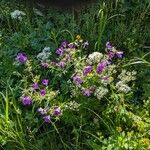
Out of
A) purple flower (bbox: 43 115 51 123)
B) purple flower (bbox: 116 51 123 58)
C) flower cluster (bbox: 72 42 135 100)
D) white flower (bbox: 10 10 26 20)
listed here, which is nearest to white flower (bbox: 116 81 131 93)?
flower cluster (bbox: 72 42 135 100)

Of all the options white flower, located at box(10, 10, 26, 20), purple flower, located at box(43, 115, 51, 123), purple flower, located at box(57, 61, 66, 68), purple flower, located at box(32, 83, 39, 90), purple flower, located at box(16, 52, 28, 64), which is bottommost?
purple flower, located at box(43, 115, 51, 123)

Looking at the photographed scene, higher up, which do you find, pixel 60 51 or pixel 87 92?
pixel 60 51

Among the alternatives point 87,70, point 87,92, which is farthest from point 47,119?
point 87,70

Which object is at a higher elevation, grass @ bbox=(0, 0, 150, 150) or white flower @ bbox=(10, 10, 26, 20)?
white flower @ bbox=(10, 10, 26, 20)

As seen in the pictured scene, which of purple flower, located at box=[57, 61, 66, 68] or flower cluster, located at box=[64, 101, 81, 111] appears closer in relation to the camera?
flower cluster, located at box=[64, 101, 81, 111]

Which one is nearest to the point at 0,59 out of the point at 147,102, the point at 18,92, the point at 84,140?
the point at 18,92

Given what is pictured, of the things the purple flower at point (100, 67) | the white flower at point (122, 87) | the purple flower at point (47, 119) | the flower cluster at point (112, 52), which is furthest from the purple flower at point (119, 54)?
the purple flower at point (47, 119)

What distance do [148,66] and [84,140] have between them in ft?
2.86

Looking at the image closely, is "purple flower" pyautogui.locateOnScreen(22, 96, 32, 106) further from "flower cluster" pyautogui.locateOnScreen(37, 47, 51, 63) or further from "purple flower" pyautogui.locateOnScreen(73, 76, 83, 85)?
"flower cluster" pyautogui.locateOnScreen(37, 47, 51, 63)

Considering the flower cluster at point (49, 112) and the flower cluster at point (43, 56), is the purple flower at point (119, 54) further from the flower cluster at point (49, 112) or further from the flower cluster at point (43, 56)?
the flower cluster at point (49, 112)

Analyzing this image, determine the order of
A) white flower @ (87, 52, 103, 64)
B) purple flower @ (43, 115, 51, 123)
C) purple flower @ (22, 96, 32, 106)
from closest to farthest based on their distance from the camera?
purple flower @ (43, 115, 51, 123) → purple flower @ (22, 96, 32, 106) → white flower @ (87, 52, 103, 64)

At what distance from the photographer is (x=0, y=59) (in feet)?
13.6

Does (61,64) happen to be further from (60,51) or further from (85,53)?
(85,53)

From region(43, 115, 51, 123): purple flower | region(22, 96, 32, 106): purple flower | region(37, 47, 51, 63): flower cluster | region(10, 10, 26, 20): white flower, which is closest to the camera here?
region(43, 115, 51, 123): purple flower
